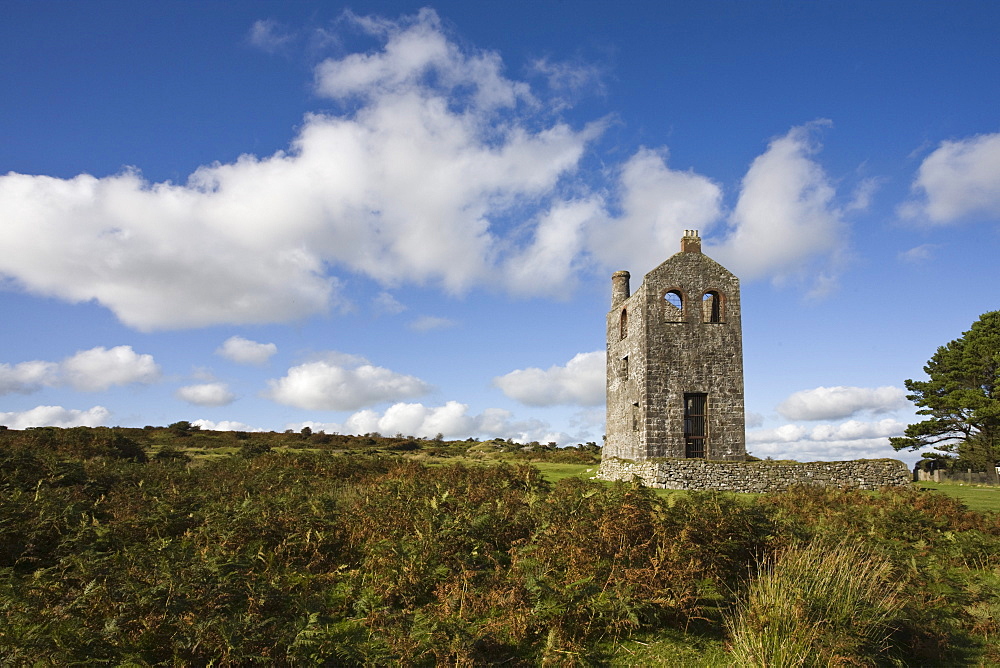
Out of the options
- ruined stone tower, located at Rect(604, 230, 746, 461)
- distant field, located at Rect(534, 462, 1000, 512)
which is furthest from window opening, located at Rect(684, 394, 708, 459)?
distant field, located at Rect(534, 462, 1000, 512)

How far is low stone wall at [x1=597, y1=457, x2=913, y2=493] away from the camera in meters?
20.1

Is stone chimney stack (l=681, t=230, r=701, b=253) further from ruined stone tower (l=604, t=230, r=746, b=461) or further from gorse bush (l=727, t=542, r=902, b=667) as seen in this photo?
gorse bush (l=727, t=542, r=902, b=667)

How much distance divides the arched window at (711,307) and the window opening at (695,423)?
3.24m

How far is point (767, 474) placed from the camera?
66.7 feet

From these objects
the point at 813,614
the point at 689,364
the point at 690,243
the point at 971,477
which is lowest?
the point at 813,614

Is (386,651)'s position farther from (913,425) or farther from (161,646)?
(913,425)

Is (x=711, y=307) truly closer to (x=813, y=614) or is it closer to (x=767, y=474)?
(x=767, y=474)

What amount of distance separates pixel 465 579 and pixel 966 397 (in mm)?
38160

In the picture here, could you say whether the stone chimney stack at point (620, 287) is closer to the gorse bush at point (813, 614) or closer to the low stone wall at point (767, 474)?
the low stone wall at point (767, 474)

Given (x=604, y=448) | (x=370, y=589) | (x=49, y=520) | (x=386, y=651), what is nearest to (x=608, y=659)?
(x=386, y=651)

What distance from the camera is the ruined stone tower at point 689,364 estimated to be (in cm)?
2314

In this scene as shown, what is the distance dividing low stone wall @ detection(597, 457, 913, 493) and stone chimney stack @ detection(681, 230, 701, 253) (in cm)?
912

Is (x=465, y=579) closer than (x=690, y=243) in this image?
Yes

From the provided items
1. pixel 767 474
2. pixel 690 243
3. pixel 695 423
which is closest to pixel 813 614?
pixel 767 474
